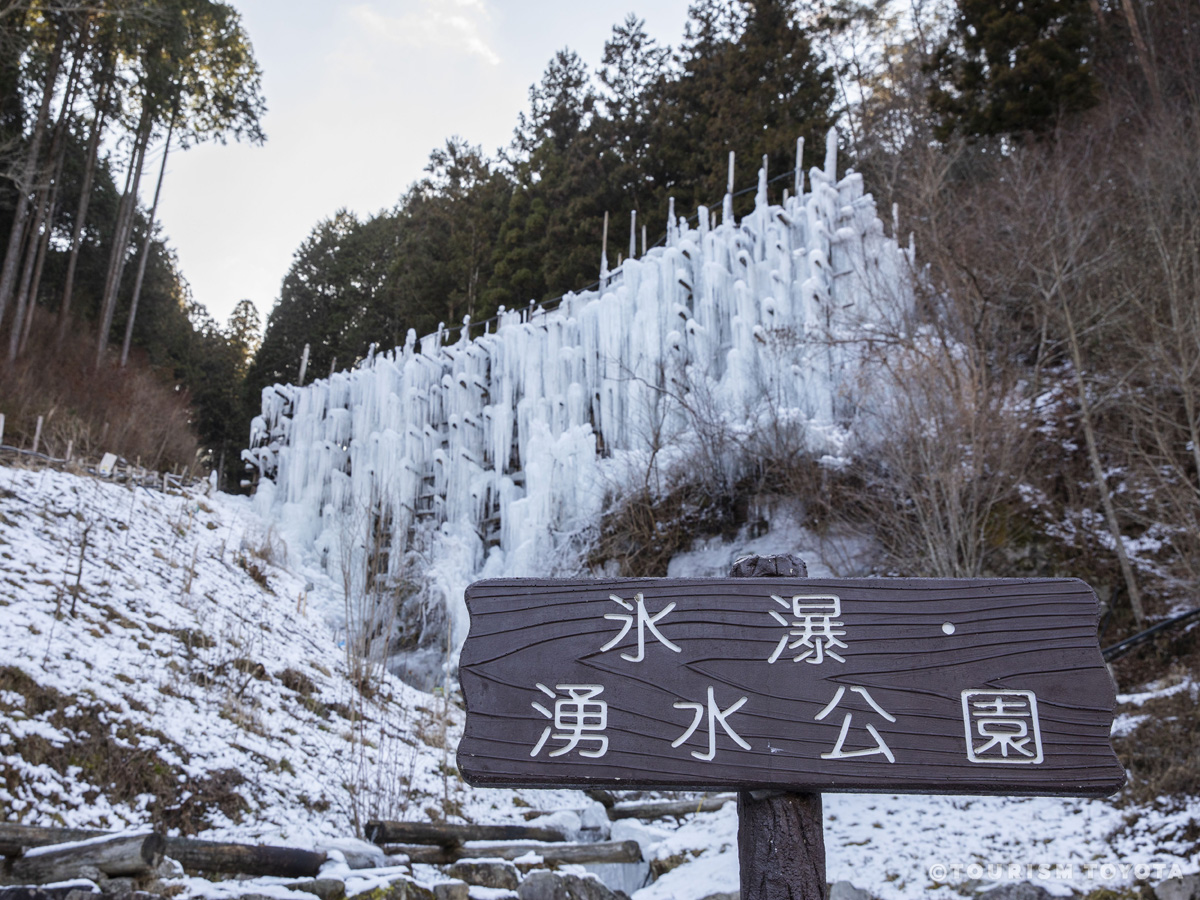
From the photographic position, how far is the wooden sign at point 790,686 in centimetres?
145

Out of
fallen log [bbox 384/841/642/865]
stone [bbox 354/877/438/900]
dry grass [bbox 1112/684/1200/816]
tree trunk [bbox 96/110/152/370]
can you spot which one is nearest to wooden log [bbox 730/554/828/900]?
stone [bbox 354/877/438/900]

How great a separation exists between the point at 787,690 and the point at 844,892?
3.84m

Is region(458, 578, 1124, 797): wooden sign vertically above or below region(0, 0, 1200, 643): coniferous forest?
below

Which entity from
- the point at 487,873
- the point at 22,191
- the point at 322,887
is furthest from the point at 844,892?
the point at 22,191

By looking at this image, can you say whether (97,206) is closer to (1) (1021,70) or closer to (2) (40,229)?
(2) (40,229)

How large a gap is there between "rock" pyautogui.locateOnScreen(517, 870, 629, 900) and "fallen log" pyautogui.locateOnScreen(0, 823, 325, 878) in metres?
1.02

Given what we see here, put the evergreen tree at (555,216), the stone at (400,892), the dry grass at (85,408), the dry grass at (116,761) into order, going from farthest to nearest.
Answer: the evergreen tree at (555,216), the dry grass at (85,408), the dry grass at (116,761), the stone at (400,892)

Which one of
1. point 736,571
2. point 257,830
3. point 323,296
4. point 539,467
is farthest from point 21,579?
point 323,296

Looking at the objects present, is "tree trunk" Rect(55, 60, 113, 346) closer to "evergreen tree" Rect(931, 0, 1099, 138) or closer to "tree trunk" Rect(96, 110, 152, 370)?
"tree trunk" Rect(96, 110, 152, 370)

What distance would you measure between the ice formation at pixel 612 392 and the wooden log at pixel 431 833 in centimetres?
520

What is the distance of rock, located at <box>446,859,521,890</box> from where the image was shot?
4.23m

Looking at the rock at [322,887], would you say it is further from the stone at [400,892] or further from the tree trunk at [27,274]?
the tree trunk at [27,274]

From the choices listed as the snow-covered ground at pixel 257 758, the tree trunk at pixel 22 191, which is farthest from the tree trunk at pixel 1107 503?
the tree trunk at pixel 22 191

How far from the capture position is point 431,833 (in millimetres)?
4609
